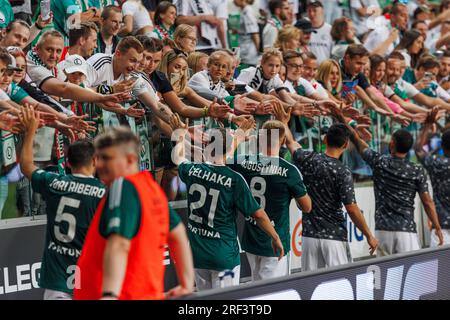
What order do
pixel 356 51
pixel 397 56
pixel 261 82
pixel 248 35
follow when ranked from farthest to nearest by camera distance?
pixel 397 56
pixel 248 35
pixel 356 51
pixel 261 82

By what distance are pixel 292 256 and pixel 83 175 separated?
4.03 m

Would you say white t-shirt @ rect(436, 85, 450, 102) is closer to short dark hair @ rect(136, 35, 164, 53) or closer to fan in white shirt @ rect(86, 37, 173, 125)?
short dark hair @ rect(136, 35, 164, 53)

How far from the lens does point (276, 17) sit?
11.8 meters

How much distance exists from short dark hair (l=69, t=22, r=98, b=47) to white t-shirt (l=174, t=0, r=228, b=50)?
98.0 inches

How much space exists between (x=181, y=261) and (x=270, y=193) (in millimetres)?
3186

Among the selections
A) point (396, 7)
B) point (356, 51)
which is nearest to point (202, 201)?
point (356, 51)

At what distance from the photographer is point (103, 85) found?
7770 millimetres

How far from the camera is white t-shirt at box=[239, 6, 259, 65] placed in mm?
11526

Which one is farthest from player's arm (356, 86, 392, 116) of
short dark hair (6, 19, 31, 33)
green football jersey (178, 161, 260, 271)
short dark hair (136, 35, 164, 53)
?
short dark hair (6, 19, 31, 33)

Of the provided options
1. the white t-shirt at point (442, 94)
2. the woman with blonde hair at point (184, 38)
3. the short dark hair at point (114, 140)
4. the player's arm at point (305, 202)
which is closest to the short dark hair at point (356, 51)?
the white t-shirt at point (442, 94)

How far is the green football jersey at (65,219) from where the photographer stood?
5918mm

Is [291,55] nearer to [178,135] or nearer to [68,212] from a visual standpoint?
[178,135]
